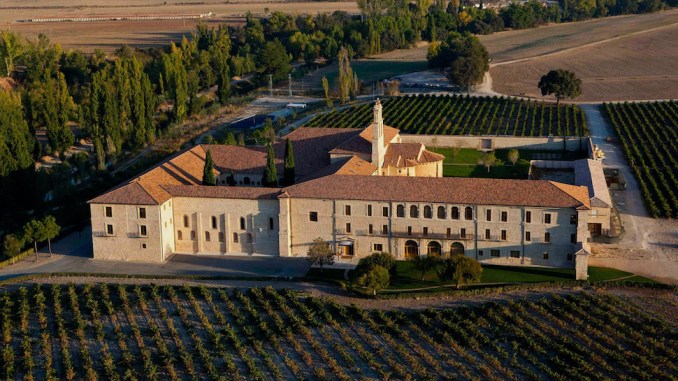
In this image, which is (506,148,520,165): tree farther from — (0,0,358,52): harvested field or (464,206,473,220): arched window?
(0,0,358,52): harvested field

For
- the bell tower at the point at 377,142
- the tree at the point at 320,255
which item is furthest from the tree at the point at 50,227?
the bell tower at the point at 377,142

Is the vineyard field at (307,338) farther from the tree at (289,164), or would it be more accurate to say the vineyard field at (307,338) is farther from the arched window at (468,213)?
the tree at (289,164)

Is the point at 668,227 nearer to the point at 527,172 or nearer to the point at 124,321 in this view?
the point at 527,172

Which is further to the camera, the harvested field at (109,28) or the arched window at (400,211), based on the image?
the harvested field at (109,28)

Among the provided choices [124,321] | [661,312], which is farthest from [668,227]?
[124,321]

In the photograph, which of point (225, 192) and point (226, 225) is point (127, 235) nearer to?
point (226, 225)

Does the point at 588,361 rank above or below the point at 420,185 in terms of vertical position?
below
